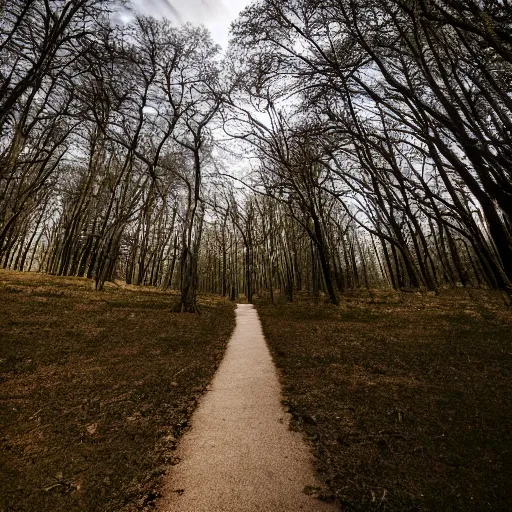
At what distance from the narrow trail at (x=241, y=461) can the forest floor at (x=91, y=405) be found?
199 mm

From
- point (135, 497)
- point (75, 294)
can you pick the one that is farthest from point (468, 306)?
point (75, 294)

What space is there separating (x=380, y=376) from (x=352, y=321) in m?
5.74

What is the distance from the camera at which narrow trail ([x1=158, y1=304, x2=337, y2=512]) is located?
198cm

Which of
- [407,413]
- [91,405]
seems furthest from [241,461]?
[91,405]

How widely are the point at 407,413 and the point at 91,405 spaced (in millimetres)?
3823

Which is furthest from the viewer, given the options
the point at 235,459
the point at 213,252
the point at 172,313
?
the point at 213,252

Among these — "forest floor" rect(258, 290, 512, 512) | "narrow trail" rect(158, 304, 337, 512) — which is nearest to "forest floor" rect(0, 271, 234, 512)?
"narrow trail" rect(158, 304, 337, 512)

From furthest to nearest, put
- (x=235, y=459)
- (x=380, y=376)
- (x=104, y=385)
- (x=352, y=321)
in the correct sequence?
(x=352, y=321) < (x=380, y=376) < (x=104, y=385) < (x=235, y=459)

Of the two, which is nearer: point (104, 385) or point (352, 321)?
point (104, 385)

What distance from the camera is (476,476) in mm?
2094

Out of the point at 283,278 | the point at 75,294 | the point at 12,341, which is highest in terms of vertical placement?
the point at 283,278

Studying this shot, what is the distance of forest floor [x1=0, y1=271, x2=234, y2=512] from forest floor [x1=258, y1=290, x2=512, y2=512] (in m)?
1.49

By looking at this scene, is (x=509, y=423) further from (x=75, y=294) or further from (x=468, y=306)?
(x=75, y=294)

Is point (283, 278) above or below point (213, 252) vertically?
below
